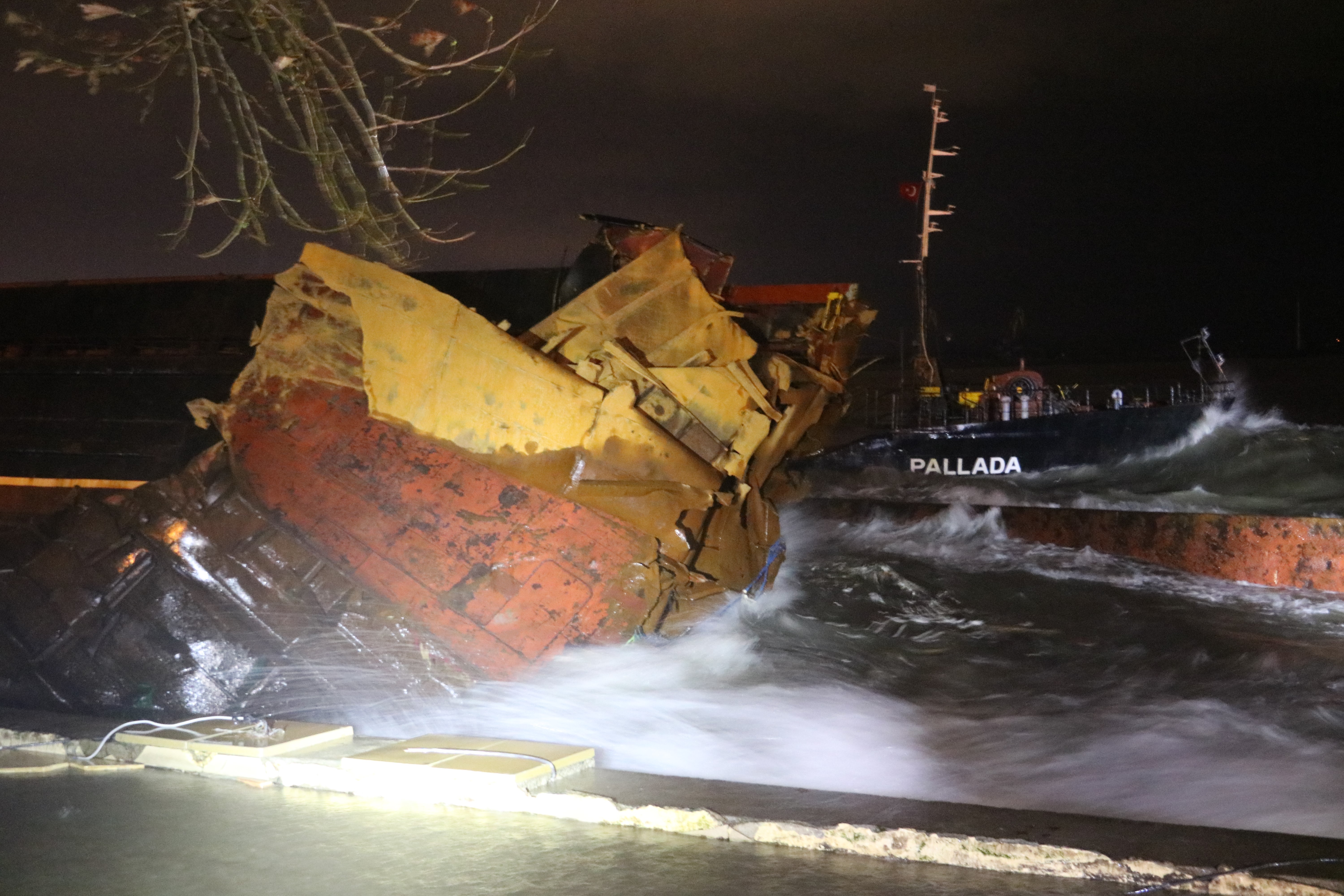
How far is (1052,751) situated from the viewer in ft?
16.6

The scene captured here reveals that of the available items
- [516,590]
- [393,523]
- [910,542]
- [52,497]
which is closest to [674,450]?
[516,590]

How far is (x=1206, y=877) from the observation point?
8.24 ft

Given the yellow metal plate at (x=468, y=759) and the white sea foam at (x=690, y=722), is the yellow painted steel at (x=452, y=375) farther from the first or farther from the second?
the yellow metal plate at (x=468, y=759)

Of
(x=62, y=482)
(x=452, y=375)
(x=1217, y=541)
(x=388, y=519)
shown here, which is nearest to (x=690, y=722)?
(x=388, y=519)

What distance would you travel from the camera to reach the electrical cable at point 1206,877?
8.23ft

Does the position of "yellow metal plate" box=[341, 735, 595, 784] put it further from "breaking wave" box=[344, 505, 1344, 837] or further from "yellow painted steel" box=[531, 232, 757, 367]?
"yellow painted steel" box=[531, 232, 757, 367]

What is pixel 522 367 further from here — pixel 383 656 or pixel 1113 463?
pixel 1113 463

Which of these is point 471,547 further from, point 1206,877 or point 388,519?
point 1206,877

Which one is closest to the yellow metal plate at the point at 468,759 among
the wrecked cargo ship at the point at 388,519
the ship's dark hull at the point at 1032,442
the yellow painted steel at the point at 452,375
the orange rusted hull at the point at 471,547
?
the orange rusted hull at the point at 471,547

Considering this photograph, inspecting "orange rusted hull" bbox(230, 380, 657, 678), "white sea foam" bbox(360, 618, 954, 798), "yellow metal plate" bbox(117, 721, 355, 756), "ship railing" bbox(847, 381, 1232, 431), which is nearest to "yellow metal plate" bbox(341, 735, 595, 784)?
"yellow metal plate" bbox(117, 721, 355, 756)

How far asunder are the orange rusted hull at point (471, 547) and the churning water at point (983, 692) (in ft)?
0.78

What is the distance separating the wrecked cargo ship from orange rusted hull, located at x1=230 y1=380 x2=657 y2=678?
0.4 inches

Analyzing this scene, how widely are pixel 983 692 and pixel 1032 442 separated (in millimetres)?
11200

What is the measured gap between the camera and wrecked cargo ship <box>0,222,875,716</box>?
523cm
